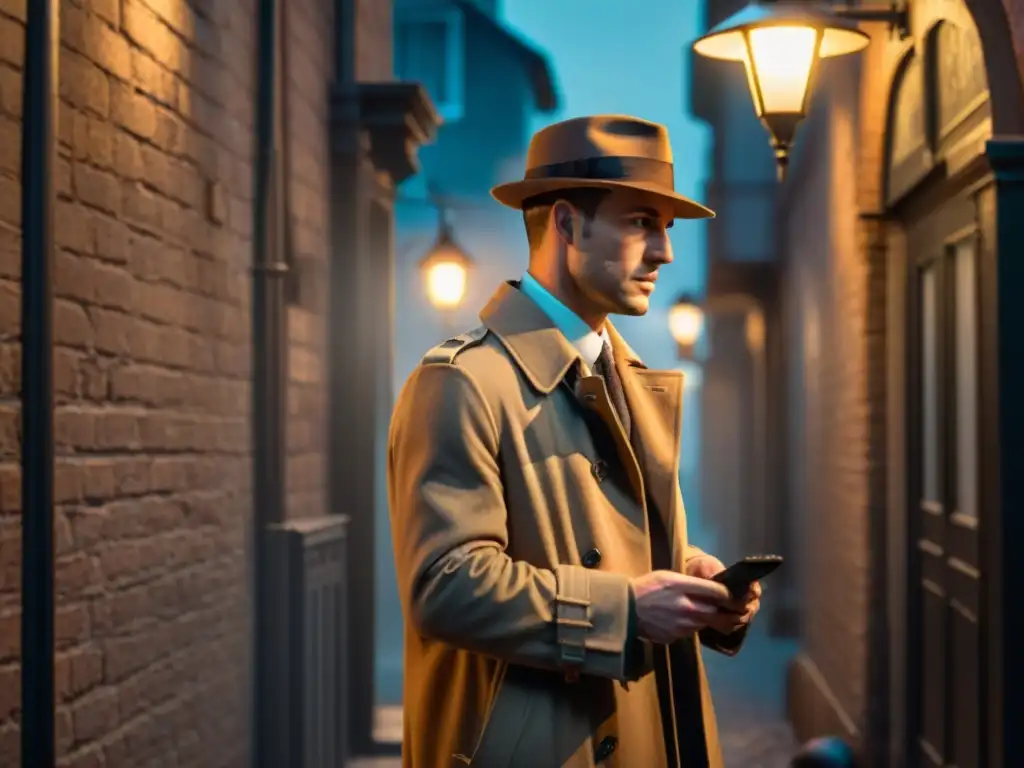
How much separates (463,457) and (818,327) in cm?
703

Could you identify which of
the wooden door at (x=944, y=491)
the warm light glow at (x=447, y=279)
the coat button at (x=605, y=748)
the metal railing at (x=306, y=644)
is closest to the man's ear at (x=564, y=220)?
the coat button at (x=605, y=748)

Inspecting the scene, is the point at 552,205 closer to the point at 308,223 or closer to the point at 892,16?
the point at 892,16

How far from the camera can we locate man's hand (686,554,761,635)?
105 inches

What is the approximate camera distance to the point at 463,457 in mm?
2713

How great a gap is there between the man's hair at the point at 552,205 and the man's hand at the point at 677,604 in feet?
2.25

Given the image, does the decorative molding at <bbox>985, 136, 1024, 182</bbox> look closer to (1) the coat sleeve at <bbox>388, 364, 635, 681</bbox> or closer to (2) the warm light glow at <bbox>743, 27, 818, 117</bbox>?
(2) the warm light glow at <bbox>743, 27, 818, 117</bbox>

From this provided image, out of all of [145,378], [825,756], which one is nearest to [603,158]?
[145,378]

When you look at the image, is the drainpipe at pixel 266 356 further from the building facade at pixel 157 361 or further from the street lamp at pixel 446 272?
→ the street lamp at pixel 446 272

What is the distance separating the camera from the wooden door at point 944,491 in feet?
17.6

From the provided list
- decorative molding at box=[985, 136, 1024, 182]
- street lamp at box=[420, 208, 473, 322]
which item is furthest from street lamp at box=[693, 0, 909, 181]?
street lamp at box=[420, 208, 473, 322]

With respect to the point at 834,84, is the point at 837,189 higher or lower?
lower

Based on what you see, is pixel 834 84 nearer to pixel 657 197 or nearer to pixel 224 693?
pixel 224 693

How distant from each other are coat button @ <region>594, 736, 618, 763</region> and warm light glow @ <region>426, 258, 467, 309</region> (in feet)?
26.5

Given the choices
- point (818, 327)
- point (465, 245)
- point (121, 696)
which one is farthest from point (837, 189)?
point (465, 245)
